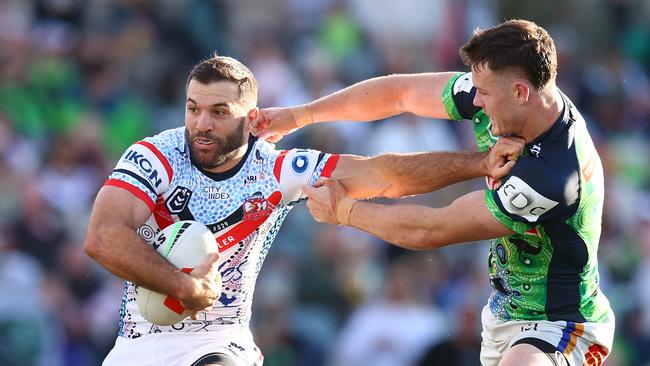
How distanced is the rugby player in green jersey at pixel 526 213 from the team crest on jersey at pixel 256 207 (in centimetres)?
29

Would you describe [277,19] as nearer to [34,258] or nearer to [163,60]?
[163,60]

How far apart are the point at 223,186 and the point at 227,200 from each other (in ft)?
0.29

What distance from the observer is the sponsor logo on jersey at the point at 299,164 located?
24.1ft

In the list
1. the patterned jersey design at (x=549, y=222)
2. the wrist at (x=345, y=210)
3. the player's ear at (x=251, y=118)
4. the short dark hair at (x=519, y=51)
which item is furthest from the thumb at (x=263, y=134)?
the short dark hair at (x=519, y=51)

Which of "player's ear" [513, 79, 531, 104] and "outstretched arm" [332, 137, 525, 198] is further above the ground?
"player's ear" [513, 79, 531, 104]

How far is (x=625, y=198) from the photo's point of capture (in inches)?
541

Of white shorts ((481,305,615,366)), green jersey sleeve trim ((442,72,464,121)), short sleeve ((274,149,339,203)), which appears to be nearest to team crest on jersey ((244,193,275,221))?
short sleeve ((274,149,339,203))

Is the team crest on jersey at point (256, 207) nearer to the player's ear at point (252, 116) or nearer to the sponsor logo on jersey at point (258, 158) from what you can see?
the sponsor logo on jersey at point (258, 158)

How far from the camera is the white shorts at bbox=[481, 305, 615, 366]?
7.09m

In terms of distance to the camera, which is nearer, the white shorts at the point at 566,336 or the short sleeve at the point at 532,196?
the short sleeve at the point at 532,196

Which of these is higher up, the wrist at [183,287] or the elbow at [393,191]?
the elbow at [393,191]

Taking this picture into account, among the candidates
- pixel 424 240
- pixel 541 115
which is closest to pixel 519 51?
pixel 541 115

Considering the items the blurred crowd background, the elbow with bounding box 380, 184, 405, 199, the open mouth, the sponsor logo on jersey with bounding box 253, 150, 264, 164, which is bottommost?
the blurred crowd background

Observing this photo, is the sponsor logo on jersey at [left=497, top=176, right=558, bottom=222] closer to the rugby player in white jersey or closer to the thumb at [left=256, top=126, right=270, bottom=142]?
the rugby player in white jersey
